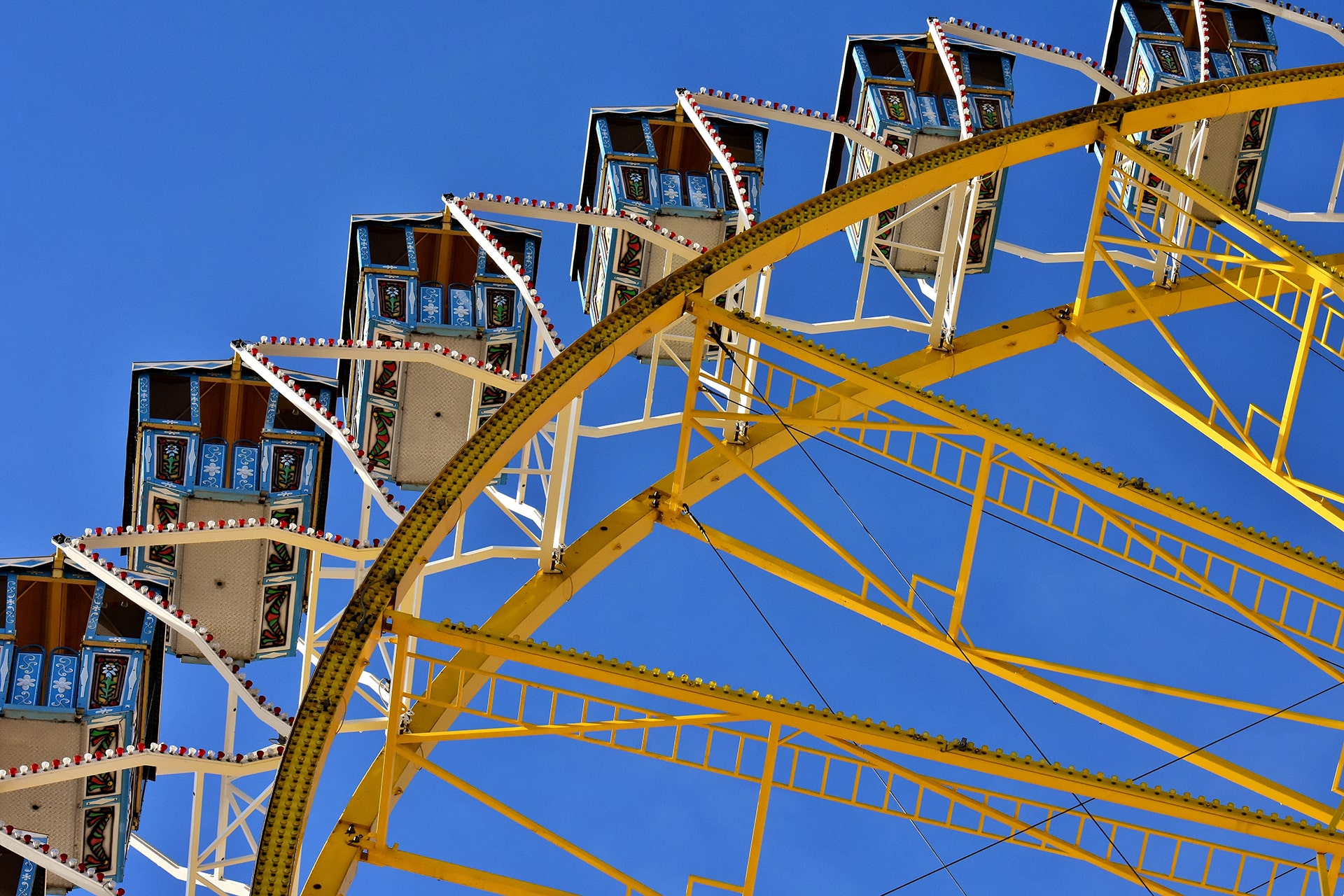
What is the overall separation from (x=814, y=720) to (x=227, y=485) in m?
9.54

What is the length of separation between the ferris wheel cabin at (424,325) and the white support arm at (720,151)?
2806 mm

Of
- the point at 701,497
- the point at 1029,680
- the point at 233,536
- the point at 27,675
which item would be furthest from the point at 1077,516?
the point at 27,675

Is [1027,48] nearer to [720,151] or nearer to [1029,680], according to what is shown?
[720,151]

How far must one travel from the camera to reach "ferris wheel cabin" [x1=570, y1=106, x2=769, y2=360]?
27.7m

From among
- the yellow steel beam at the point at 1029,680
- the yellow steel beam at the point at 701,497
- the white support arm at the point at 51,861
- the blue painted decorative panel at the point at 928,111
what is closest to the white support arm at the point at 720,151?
the yellow steel beam at the point at 701,497

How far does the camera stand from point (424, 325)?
84.1 feet

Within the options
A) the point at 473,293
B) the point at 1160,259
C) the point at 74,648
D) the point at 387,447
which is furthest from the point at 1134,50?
the point at 74,648

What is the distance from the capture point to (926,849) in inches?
1768

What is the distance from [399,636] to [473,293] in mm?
9100

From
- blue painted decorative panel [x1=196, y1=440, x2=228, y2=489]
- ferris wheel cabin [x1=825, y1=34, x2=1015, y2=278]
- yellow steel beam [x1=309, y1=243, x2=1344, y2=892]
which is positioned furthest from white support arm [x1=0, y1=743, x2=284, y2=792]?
ferris wheel cabin [x1=825, y1=34, x2=1015, y2=278]

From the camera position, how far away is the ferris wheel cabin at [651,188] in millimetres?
27703

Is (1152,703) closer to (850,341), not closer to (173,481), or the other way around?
(850,341)

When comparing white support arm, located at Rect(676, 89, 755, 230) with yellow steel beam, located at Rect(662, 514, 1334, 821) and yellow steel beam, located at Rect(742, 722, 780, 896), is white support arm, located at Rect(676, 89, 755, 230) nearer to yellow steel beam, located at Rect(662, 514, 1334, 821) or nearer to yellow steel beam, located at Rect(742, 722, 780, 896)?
yellow steel beam, located at Rect(662, 514, 1334, 821)

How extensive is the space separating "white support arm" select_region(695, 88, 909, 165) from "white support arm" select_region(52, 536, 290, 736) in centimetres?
1078
